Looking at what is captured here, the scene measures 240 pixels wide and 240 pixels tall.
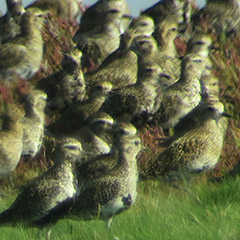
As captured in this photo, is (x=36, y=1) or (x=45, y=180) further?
(x=36, y=1)

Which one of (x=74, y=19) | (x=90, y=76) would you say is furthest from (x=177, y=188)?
(x=74, y=19)

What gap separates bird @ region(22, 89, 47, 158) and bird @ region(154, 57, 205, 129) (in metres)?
1.60

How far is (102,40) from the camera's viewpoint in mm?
19234

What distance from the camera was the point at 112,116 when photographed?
15156 millimetres

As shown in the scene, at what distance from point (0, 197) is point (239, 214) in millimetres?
4036

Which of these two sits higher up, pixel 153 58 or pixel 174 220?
pixel 174 220

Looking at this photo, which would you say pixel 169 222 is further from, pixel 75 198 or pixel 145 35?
pixel 145 35

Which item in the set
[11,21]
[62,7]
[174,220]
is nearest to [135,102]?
[174,220]

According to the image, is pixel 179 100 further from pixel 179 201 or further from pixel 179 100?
pixel 179 201

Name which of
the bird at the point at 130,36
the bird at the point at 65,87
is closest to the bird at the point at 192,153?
the bird at the point at 65,87

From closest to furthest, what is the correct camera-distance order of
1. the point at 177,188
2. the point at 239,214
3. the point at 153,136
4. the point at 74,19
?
the point at 239,214 < the point at 177,188 < the point at 153,136 < the point at 74,19

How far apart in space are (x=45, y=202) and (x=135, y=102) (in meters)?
A: 4.11

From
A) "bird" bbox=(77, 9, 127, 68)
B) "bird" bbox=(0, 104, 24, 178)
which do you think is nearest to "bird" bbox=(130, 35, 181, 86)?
"bird" bbox=(77, 9, 127, 68)

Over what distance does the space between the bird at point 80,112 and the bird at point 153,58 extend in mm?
1014
